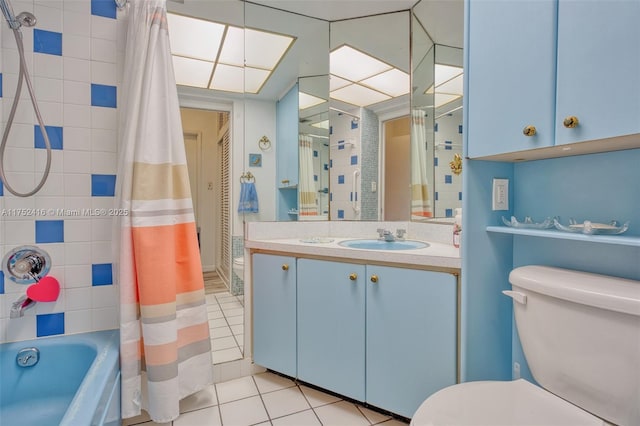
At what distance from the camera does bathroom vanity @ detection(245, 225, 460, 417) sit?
1360 mm

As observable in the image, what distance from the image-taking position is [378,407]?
5.20ft

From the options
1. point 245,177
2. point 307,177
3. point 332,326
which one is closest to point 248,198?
point 245,177

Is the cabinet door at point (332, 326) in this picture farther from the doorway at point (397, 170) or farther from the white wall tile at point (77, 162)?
the white wall tile at point (77, 162)

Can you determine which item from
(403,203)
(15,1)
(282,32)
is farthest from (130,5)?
(403,203)

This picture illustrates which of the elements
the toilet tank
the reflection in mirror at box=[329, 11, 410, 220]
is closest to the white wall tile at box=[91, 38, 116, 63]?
the reflection in mirror at box=[329, 11, 410, 220]

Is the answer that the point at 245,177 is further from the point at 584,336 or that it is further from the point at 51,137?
the point at 584,336

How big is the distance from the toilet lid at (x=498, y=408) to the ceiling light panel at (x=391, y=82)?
1.70 meters

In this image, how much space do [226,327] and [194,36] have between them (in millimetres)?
1807

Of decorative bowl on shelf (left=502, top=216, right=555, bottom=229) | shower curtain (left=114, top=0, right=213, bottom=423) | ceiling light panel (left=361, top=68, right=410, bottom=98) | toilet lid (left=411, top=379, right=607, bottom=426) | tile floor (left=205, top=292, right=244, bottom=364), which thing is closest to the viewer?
toilet lid (left=411, top=379, right=607, bottom=426)

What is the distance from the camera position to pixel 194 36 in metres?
1.95

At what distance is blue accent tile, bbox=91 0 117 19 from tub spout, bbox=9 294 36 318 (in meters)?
1.40

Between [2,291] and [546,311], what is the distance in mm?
2198

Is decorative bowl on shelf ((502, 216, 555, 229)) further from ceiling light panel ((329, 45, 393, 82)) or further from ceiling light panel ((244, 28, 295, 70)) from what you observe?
ceiling light panel ((244, 28, 295, 70))

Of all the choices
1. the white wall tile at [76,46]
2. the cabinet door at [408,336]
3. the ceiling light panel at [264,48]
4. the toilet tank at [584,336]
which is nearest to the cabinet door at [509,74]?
the toilet tank at [584,336]
